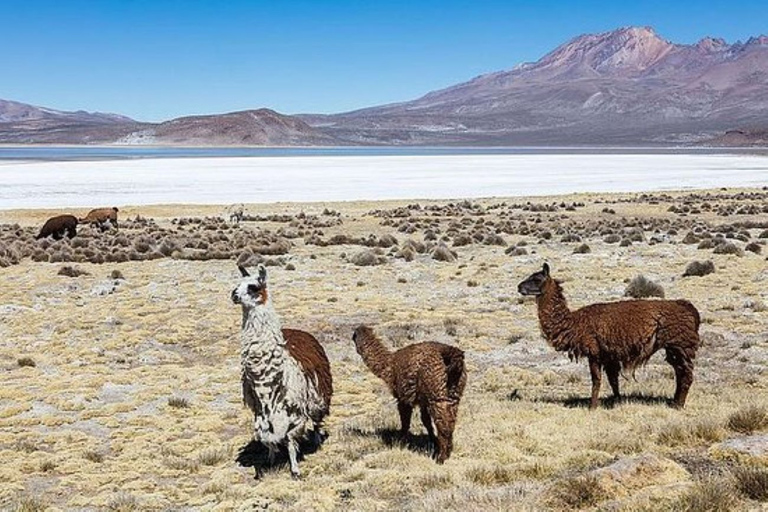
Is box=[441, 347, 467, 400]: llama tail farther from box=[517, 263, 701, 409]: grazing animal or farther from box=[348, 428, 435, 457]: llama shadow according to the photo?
box=[517, 263, 701, 409]: grazing animal

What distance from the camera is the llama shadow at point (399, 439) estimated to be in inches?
295

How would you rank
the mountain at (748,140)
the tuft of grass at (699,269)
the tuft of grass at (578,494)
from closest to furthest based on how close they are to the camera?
the tuft of grass at (578,494)
the tuft of grass at (699,269)
the mountain at (748,140)

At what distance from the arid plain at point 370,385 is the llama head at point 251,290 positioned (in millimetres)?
1582

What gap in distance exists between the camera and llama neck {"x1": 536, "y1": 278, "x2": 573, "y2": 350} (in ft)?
27.7

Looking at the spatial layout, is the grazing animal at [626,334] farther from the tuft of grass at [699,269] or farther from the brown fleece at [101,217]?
the brown fleece at [101,217]

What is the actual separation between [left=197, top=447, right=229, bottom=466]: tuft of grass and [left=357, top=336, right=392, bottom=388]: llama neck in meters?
1.67

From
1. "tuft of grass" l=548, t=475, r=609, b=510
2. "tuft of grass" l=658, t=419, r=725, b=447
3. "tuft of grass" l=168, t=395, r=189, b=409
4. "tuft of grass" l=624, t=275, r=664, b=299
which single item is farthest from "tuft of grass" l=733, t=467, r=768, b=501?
"tuft of grass" l=624, t=275, r=664, b=299

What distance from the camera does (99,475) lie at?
7316 millimetres

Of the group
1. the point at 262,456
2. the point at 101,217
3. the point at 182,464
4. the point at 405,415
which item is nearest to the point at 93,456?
the point at 182,464

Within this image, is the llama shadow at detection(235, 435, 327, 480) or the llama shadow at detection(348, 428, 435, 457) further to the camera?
the llama shadow at detection(348, 428, 435, 457)

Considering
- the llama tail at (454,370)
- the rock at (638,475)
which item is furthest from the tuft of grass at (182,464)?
the rock at (638,475)

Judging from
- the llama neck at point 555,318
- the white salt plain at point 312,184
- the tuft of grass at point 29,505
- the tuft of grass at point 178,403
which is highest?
the llama neck at point 555,318

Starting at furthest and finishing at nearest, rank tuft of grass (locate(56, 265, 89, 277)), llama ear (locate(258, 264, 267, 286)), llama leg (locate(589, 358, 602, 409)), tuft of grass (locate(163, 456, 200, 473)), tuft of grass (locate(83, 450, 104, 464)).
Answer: tuft of grass (locate(56, 265, 89, 277))
llama leg (locate(589, 358, 602, 409))
tuft of grass (locate(83, 450, 104, 464))
tuft of grass (locate(163, 456, 200, 473))
llama ear (locate(258, 264, 267, 286))

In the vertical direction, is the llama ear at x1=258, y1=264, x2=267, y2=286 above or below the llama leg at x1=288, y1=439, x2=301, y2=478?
above
